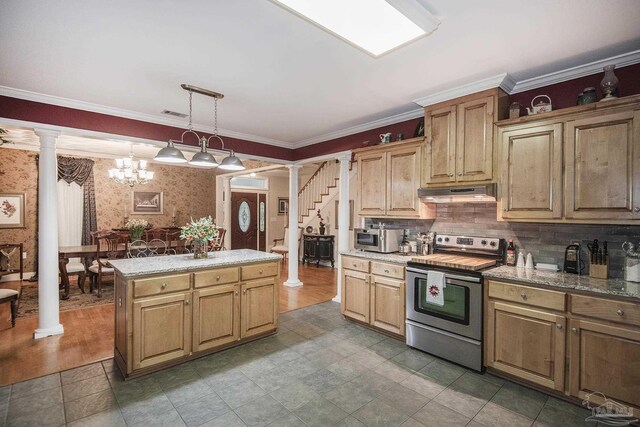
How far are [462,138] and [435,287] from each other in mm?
1553

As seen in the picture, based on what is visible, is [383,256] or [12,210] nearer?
[383,256]

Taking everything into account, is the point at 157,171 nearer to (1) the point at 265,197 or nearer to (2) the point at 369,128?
(1) the point at 265,197

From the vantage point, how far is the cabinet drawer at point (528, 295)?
7.72ft

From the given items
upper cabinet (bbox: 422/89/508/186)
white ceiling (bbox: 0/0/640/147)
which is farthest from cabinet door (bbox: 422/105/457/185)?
white ceiling (bbox: 0/0/640/147)

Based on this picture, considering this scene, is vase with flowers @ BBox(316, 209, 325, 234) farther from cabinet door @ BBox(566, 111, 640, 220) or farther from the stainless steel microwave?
cabinet door @ BBox(566, 111, 640, 220)

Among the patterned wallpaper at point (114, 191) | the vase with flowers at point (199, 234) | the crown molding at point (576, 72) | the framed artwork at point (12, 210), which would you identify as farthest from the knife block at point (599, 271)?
the framed artwork at point (12, 210)

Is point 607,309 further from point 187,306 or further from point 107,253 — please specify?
point 107,253

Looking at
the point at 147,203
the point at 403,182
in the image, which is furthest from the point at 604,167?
the point at 147,203

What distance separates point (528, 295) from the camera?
8.16 feet

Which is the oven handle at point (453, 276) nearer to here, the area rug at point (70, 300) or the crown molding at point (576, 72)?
the crown molding at point (576, 72)

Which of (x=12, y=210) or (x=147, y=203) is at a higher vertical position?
(x=147, y=203)

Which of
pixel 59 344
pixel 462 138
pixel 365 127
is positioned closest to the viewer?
pixel 462 138

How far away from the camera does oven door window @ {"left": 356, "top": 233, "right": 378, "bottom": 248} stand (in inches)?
155

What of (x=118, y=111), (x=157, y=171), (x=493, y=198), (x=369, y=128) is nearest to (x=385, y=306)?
(x=493, y=198)
